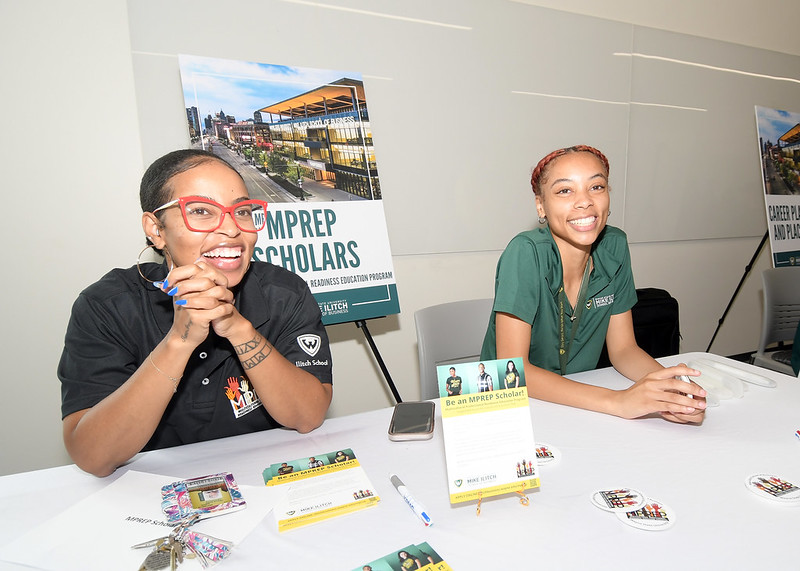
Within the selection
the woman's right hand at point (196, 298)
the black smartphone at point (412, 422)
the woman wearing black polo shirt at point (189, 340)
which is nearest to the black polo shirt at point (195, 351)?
the woman wearing black polo shirt at point (189, 340)

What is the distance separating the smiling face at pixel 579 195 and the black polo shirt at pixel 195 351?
0.81 m

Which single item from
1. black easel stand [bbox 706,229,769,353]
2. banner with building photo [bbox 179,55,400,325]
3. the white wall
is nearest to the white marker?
banner with building photo [bbox 179,55,400,325]

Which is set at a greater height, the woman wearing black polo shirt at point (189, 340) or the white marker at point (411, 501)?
the woman wearing black polo shirt at point (189, 340)

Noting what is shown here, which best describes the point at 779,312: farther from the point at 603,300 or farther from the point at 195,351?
the point at 195,351

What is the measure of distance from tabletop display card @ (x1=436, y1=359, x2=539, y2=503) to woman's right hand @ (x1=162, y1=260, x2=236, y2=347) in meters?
0.45

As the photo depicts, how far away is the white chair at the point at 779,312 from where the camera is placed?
2.43 m

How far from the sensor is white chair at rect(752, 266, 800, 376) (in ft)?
7.97

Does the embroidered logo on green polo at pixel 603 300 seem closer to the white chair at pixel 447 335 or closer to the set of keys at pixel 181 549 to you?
the white chair at pixel 447 335

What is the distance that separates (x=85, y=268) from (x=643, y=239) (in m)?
3.38

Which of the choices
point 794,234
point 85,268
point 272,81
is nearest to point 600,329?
point 272,81

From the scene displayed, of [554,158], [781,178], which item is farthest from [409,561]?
[781,178]

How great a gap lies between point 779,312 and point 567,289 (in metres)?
1.62

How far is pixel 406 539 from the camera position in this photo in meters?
0.74

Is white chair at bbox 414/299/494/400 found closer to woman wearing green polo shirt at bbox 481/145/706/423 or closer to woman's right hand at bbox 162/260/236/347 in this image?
woman wearing green polo shirt at bbox 481/145/706/423
